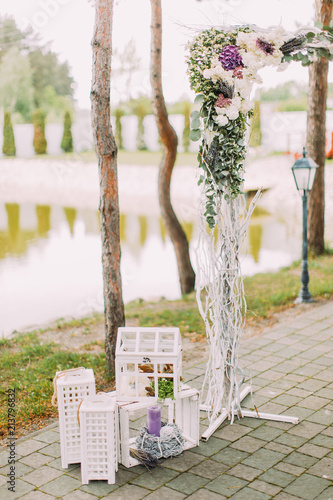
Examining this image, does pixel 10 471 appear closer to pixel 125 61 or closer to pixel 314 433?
pixel 314 433

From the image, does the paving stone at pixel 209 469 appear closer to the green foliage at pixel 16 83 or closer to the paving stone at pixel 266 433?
the paving stone at pixel 266 433

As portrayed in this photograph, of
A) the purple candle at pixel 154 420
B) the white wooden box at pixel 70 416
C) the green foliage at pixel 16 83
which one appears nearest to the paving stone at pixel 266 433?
the purple candle at pixel 154 420

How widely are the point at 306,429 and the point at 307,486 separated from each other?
0.65 metres

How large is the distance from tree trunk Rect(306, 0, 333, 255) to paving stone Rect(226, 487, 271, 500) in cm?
616

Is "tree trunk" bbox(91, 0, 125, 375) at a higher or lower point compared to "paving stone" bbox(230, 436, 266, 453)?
higher

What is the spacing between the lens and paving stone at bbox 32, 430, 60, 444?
3455 millimetres

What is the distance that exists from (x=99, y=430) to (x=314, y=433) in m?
1.35

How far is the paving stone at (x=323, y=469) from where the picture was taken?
2.98m

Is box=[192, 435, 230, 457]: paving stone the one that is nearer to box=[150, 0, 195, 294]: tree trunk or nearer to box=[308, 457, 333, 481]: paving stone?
box=[308, 457, 333, 481]: paving stone

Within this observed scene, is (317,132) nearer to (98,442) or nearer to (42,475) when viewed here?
(98,442)

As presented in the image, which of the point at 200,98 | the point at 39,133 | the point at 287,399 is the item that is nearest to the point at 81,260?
the point at 287,399

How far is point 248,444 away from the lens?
3.34 meters

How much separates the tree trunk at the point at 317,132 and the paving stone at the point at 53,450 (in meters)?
6.09

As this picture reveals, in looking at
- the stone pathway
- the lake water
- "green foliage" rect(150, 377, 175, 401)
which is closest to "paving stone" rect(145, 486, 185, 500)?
the stone pathway
